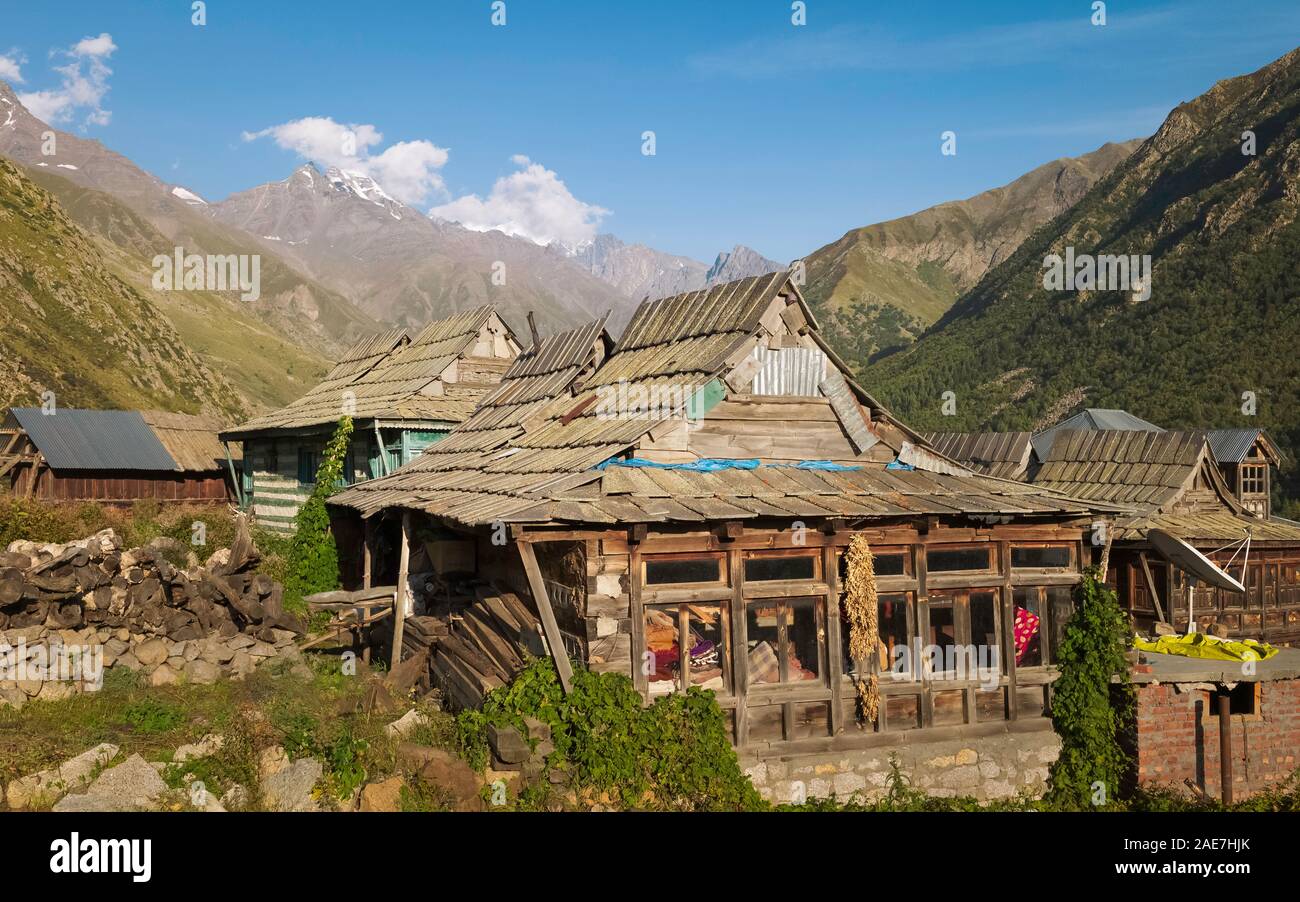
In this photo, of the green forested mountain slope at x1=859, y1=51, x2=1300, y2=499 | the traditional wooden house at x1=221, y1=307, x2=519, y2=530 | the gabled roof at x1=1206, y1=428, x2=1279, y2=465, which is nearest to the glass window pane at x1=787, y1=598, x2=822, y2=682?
the traditional wooden house at x1=221, y1=307, x2=519, y2=530

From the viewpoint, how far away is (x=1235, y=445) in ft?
105

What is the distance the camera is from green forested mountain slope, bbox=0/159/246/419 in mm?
52969

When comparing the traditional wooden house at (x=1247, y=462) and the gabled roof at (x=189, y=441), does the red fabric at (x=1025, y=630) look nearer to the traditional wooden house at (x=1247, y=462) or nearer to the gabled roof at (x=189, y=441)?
the traditional wooden house at (x=1247, y=462)

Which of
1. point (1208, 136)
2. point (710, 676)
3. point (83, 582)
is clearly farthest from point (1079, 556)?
point (1208, 136)

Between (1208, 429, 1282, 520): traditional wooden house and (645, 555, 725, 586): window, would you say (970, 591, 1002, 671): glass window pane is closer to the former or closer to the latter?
(645, 555, 725, 586): window

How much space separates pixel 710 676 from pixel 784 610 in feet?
3.95

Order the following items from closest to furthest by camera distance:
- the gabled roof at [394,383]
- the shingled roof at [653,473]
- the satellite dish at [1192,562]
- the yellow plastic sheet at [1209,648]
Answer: the shingled roof at [653,473]
the yellow plastic sheet at [1209,648]
the satellite dish at [1192,562]
the gabled roof at [394,383]

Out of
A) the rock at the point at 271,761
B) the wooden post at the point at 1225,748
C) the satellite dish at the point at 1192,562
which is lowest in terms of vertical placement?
the wooden post at the point at 1225,748

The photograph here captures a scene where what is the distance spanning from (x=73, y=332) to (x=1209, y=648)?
63.2 metres

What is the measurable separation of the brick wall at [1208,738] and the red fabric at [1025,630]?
1434 millimetres

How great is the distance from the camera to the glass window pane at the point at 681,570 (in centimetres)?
1199

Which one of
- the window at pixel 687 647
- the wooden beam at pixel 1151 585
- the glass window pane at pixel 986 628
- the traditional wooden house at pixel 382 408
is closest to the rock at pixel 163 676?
the window at pixel 687 647

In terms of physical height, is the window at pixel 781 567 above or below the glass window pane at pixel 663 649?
above
